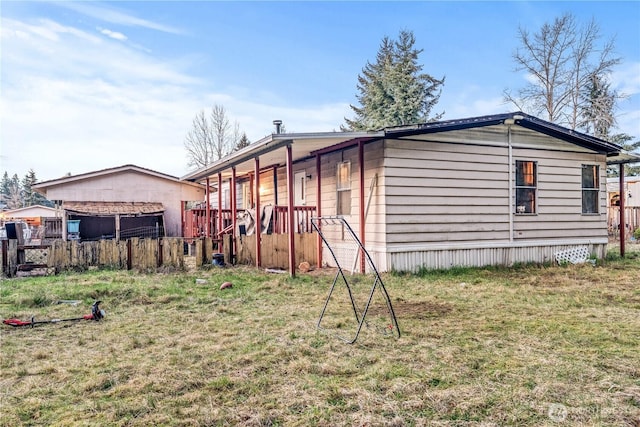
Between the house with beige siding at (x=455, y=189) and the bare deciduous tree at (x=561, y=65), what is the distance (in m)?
12.5

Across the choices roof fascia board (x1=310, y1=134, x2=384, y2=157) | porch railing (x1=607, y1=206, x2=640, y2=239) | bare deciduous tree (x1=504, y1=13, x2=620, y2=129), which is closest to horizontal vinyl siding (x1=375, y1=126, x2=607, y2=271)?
roof fascia board (x1=310, y1=134, x2=384, y2=157)

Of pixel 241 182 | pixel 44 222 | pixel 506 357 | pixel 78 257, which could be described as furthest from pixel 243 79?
pixel 506 357

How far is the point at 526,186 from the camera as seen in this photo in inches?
360

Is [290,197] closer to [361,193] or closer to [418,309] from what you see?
[361,193]

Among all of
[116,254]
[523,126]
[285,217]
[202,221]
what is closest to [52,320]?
[116,254]

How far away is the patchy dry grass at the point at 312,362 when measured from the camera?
95.0 inches

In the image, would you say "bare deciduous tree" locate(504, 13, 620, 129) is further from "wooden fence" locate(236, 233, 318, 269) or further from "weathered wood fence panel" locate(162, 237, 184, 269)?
"weathered wood fence panel" locate(162, 237, 184, 269)

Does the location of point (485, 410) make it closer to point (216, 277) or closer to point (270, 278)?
point (270, 278)

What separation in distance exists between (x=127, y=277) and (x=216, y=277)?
159 centimetres

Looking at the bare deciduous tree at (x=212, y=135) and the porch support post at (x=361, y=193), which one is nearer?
the porch support post at (x=361, y=193)

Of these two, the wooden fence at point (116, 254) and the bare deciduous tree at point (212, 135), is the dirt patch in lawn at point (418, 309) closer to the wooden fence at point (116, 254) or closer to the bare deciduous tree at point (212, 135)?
the wooden fence at point (116, 254)

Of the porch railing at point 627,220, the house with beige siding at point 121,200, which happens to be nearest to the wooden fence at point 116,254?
the house with beige siding at point 121,200

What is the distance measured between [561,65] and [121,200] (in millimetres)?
22281

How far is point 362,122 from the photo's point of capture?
29156mm
